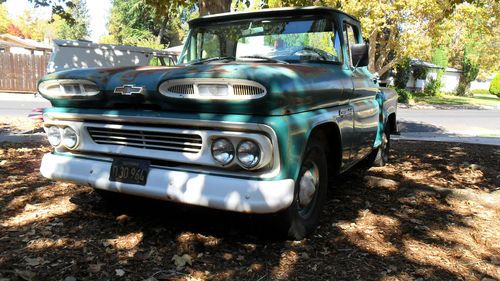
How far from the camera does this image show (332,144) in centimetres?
393

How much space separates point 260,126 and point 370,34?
19.8 metres

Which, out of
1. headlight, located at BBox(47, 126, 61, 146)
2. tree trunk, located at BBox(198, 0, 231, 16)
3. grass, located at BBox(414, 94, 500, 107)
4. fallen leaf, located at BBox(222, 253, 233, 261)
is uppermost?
tree trunk, located at BBox(198, 0, 231, 16)

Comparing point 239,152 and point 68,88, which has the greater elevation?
point 68,88

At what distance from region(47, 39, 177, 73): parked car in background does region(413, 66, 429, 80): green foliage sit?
104 feet

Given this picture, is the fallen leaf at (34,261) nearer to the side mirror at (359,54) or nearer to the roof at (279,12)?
the roof at (279,12)

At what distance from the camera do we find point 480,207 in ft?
14.8

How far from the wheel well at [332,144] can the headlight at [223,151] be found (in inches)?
34.6

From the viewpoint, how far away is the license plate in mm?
3154

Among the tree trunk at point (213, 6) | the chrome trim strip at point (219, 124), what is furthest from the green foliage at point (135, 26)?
the chrome trim strip at point (219, 124)

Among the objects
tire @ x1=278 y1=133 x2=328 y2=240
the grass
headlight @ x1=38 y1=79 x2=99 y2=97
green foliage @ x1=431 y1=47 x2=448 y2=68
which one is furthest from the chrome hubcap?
green foliage @ x1=431 y1=47 x2=448 y2=68

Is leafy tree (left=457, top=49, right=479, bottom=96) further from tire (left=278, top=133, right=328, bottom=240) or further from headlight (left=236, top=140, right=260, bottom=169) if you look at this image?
headlight (left=236, top=140, right=260, bottom=169)

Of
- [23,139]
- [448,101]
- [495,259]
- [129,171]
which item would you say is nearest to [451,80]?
[448,101]

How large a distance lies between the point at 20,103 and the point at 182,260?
17978mm

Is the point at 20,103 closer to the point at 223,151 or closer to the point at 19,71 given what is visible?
the point at 19,71
